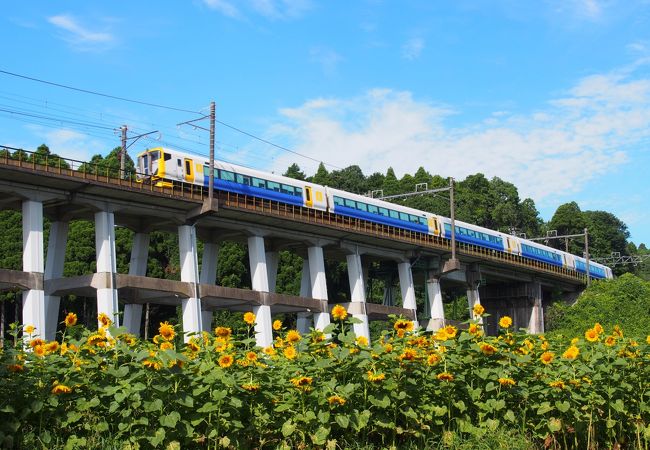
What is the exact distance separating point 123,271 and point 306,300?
21.9 m

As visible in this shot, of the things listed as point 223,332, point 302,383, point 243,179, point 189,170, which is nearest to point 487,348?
point 302,383

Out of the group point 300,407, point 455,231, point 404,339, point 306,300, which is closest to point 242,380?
point 300,407

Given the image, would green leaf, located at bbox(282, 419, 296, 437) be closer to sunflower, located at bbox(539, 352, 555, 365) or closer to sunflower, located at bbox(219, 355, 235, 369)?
sunflower, located at bbox(219, 355, 235, 369)

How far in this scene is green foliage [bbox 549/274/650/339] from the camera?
73.5 meters

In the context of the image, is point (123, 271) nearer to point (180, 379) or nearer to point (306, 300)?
point (306, 300)

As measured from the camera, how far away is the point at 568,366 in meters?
12.8

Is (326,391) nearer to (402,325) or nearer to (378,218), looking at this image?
(402,325)

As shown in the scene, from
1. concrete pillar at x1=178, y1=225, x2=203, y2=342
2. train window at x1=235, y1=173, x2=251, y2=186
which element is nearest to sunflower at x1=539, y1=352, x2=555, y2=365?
concrete pillar at x1=178, y1=225, x2=203, y2=342

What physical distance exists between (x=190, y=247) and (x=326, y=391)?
37535mm

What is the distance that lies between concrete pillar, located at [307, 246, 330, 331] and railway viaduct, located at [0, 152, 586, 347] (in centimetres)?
7

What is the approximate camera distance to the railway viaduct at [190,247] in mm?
40719

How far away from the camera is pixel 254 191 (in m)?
51.9

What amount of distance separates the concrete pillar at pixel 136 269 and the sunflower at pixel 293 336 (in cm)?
3704

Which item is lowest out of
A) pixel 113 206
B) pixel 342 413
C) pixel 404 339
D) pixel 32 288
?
pixel 342 413
